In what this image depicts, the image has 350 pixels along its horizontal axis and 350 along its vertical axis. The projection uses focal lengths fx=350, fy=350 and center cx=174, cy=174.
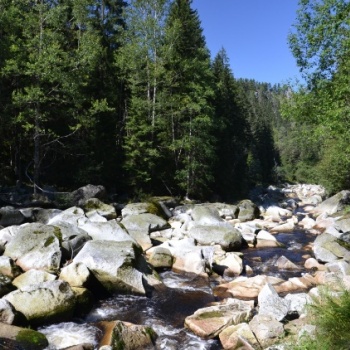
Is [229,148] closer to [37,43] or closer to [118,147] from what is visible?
[118,147]

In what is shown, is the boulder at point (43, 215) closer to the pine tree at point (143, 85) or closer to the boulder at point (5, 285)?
the boulder at point (5, 285)

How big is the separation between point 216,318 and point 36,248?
5.88 m

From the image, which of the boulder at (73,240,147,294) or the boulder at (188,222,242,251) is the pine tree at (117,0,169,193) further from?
the boulder at (73,240,147,294)

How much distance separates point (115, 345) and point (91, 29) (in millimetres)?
26679

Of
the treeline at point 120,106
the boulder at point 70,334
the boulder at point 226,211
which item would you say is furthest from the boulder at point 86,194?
the boulder at point 70,334

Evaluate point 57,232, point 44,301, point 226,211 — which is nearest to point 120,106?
point 226,211

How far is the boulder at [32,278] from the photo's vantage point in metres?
8.70

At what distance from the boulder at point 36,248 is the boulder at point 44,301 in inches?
82.0

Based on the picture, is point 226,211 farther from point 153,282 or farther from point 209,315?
point 209,315

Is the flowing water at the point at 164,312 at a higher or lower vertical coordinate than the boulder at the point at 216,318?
lower

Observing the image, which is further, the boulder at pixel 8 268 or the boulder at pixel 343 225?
the boulder at pixel 343 225

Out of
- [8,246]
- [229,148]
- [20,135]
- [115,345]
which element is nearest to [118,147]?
[20,135]

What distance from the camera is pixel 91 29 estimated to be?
2806 cm

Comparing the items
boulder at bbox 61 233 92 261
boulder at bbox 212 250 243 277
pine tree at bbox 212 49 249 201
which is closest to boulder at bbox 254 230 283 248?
boulder at bbox 212 250 243 277
